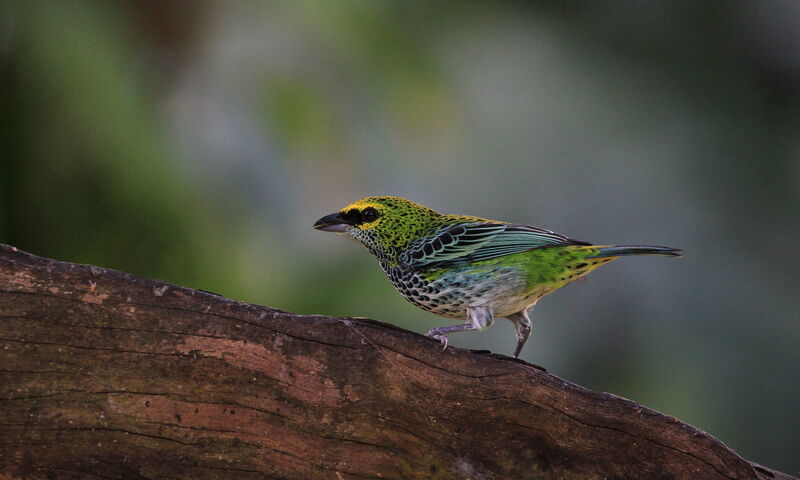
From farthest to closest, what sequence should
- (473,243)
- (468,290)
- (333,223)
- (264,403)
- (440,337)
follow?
(333,223)
(473,243)
(468,290)
(440,337)
(264,403)

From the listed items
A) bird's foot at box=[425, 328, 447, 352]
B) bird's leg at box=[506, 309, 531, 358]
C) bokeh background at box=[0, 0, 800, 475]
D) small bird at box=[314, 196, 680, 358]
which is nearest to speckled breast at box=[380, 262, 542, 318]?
small bird at box=[314, 196, 680, 358]

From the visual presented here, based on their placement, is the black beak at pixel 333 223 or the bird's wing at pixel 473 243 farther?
the black beak at pixel 333 223

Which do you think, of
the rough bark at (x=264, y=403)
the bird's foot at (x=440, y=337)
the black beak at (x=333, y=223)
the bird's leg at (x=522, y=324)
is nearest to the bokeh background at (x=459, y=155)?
the black beak at (x=333, y=223)

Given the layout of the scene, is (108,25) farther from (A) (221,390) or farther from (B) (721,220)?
(B) (721,220)

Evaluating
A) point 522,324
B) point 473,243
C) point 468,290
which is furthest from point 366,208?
point 522,324

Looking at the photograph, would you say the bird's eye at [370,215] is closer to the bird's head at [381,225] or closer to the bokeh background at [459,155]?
the bird's head at [381,225]

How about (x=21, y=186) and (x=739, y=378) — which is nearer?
(x=21, y=186)

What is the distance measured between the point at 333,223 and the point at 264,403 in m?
1.14

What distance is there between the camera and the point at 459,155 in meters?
6.61

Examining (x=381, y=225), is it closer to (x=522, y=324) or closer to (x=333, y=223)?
(x=333, y=223)

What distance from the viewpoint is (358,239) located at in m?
3.83

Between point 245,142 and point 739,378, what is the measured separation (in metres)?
4.34

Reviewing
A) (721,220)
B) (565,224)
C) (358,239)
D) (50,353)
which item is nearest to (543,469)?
(358,239)

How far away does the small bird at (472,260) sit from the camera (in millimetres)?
3477
